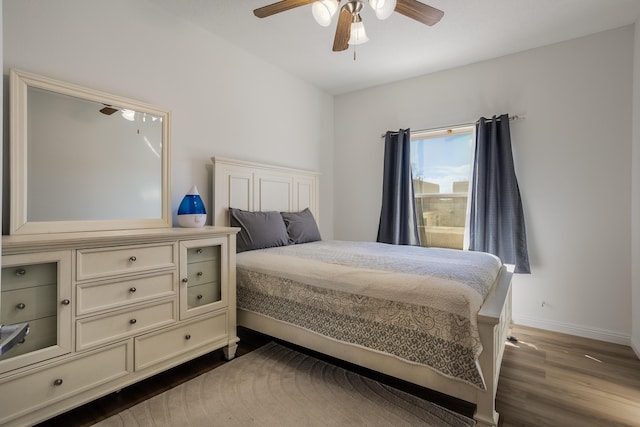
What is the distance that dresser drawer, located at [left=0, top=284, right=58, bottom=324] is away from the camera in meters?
1.41

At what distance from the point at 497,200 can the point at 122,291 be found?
10.3 ft

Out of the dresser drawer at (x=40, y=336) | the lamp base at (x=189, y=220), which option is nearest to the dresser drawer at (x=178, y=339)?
the dresser drawer at (x=40, y=336)

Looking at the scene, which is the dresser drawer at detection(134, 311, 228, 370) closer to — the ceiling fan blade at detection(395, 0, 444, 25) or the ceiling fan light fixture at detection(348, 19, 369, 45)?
the ceiling fan light fixture at detection(348, 19, 369, 45)

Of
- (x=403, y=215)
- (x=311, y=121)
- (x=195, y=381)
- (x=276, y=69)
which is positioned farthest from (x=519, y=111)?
(x=195, y=381)

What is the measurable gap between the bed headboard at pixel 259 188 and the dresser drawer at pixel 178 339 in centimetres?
94

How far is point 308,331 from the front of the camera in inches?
80.9

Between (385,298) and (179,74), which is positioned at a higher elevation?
(179,74)

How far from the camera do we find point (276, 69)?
11.4ft

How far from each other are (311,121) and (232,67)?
1.24 m

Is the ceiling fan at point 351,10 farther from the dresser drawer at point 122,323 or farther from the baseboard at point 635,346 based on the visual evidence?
the baseboard at point 635,346

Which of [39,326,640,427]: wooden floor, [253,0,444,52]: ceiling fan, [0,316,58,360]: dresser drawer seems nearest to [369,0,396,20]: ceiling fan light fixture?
[253,0,444,52]: ceiling fan

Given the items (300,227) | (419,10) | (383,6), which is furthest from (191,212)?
(419,10)

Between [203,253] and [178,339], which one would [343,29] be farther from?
[178,339]

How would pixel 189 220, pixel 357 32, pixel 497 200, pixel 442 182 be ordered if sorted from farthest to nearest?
pixel 442 182 → pixel 497 200 → pixel 189 220 → pixel 357 32
